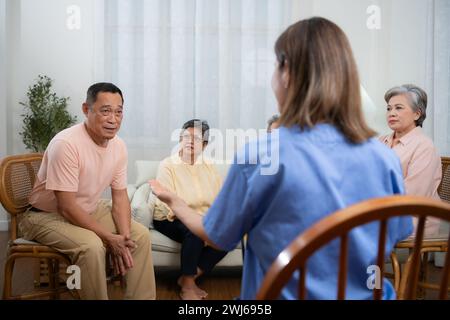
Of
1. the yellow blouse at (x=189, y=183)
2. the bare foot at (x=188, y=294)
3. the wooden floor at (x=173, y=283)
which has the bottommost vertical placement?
the wooden floor at (x=173, y=283)

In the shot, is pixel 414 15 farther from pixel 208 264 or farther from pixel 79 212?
pixel 79 212

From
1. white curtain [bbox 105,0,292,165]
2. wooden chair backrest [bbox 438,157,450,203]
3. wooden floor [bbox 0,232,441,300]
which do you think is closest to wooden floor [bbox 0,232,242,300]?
wooden floor [bbox 0,232,441,300]

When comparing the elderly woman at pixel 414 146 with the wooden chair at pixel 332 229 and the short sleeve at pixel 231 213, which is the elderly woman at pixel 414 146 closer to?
the short sleeve at pixel 231 213

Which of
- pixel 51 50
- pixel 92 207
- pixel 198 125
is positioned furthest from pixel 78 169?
pixel 51 50

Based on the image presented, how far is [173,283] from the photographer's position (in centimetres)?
300

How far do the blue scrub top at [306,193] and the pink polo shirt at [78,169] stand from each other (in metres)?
1.22

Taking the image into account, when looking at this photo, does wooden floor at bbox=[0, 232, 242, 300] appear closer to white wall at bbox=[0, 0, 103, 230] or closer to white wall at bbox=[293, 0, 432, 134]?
white wall at bbox=[0, 0, 103, 230]

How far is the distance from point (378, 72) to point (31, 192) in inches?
126

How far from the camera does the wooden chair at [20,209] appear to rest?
2066mm

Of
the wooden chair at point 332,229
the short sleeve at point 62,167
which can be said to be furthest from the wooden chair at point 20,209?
the wooden chair at point 332,229

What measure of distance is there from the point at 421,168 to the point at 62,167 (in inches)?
65.0

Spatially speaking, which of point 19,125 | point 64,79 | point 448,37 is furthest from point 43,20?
point 448,37

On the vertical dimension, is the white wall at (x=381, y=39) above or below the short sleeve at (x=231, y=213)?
above

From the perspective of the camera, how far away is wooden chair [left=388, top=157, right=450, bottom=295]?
2290 millimetres
